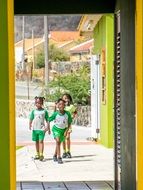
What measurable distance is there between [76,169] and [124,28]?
13.7 feet

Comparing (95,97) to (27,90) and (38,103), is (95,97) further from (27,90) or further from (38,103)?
(27,90)

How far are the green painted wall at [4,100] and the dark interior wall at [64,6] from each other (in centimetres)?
271

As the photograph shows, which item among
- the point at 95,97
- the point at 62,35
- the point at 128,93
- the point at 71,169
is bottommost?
the point at 71,169

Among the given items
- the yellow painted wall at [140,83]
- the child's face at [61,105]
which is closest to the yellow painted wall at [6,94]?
the yellow painted wall at [140,83]

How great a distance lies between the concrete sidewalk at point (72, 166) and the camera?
10.8 meters

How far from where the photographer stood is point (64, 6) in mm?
9016

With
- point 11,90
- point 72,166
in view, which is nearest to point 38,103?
point 72,166

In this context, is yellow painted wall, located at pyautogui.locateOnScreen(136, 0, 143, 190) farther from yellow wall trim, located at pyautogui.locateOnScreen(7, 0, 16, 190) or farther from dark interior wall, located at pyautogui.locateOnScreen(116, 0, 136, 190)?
yellow wall trim, located at pyautogui.locateOnScreen(7, 0, 16, 190)

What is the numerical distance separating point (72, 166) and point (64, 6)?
415 cm

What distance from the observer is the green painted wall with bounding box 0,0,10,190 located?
20.3 ft

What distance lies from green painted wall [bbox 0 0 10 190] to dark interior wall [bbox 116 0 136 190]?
230 centimetres

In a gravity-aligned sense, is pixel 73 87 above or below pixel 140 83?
above

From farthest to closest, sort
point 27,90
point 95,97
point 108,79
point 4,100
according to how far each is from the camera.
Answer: point 27,90, point 95,97, point 108,79, point 4,100

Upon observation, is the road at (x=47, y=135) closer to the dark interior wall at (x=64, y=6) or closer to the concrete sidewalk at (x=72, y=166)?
the concrete sidewalk at (x=72, y=166)
